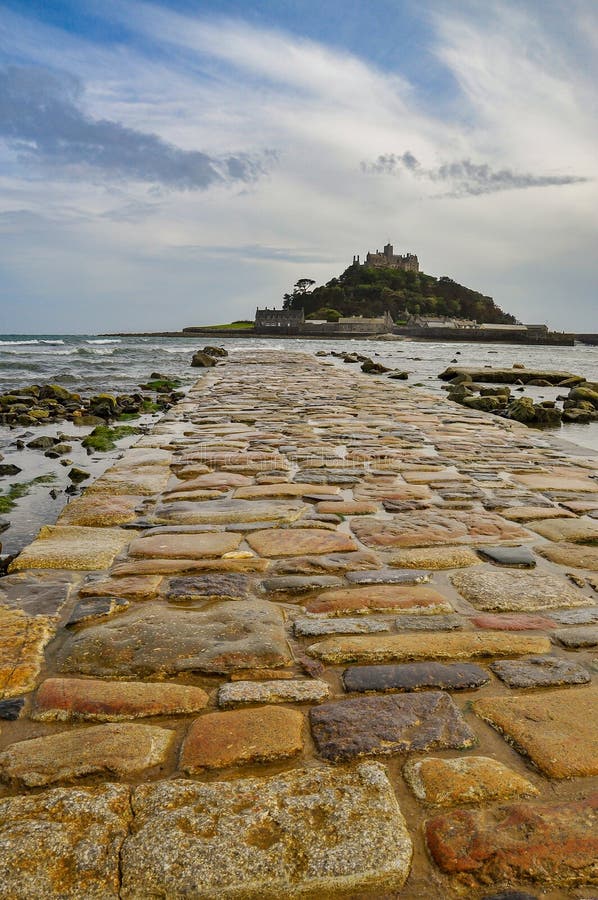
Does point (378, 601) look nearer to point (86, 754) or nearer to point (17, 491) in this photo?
point (86, 754)

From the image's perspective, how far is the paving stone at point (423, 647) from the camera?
6.54 ft

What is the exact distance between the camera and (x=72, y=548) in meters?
2.94

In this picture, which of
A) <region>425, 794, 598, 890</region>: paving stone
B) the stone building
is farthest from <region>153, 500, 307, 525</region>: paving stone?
the stone building

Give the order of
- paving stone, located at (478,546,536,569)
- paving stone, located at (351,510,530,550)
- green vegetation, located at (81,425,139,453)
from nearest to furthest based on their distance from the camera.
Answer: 1. paving stone, located at (478,546,536,569)
2. paving stone, located at (351,510,530,550)
3. green vegetation, located at (81,425,139,453)

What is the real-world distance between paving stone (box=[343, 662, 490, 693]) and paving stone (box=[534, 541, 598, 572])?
3.72 ft

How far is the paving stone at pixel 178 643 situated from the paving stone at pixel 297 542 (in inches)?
24.1

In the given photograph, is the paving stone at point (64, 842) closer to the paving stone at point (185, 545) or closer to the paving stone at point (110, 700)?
the paving stone at point (110, 700)

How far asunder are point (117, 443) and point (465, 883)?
254 inches

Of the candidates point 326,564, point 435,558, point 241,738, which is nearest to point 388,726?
point 241,738

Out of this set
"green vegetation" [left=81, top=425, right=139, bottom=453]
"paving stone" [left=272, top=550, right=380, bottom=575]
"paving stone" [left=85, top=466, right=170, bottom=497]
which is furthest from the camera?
"green vegetation" [left=81, top=425, right=139, bottom=453]

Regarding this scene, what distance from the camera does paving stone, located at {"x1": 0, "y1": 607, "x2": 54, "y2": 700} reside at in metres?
1.82

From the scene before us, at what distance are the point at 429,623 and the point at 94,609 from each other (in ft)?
4.07

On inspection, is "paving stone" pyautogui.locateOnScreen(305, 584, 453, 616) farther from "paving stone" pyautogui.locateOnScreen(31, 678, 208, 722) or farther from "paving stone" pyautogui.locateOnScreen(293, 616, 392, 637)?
"paving stone" pyautogui.locateOnScreen(31, 678, 208, 722)

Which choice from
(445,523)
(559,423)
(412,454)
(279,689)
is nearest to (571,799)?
(279,689)
